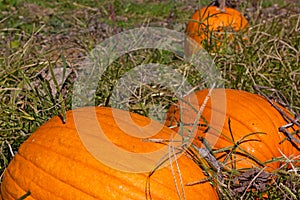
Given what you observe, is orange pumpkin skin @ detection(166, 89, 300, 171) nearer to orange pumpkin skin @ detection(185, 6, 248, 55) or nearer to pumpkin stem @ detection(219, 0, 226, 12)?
orange pumpkin skin @ detection(185, 6, 248, 55)

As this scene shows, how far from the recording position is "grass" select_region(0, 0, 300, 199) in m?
2.50

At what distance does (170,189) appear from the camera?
1862 mm

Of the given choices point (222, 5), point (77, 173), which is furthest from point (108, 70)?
point (77, 173)

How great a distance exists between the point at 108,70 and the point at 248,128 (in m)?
1.34

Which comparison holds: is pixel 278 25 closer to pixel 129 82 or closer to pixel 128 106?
pixel 129 82

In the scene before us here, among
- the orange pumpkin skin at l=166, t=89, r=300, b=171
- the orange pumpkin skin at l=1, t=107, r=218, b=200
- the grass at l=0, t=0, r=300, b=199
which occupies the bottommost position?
the grass at l=0, t=0, r=300, b=199

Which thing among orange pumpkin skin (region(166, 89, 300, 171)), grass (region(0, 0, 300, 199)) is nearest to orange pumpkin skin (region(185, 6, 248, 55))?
grass (region(0, 0, 300, 199))

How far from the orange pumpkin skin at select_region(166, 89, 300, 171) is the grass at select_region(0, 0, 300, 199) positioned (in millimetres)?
130

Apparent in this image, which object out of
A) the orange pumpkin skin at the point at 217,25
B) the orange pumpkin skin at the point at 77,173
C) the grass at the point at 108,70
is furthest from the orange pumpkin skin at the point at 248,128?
the orange pumpkin skin at the point at 217,25

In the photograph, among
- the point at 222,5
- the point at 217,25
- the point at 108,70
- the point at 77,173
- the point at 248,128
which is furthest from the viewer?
the point at 222,5

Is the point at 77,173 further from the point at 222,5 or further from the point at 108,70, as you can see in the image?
the point at 222,5

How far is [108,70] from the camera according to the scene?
3490 millimetres

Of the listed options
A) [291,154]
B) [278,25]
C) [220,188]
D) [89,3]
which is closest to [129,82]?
[291,154]

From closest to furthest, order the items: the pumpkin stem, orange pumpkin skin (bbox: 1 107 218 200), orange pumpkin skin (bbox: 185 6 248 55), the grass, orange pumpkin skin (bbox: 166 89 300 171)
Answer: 1. orange pumpkin skin (bbox: 1 107 218 200)
2. orange pumpkin skin (bbox: 166 89 300 171)
3. the grass
4. orange pumpkin skin (bbox: 185 6 248 55)
5. the pumpkin stem
